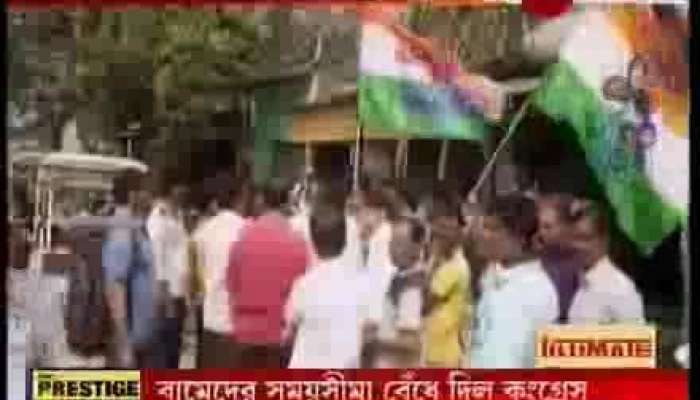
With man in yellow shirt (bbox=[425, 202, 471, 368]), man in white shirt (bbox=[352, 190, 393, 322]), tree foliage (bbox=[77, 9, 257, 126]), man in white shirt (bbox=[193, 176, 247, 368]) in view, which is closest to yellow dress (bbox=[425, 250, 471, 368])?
man in yellow shirt (bbox=[425, 202, 471, 368])

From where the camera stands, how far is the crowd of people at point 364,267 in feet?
15.1

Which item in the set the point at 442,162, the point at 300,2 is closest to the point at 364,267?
the point at 442,162

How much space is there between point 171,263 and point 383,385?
0.65 metres

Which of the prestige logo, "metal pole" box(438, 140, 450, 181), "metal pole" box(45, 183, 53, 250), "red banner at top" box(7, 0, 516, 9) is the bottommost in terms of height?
the prestige logo

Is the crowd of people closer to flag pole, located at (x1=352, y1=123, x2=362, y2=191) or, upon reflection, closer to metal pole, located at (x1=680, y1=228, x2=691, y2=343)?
flag pole, located at (x1=352, y1=123, x2=362, y2=191)

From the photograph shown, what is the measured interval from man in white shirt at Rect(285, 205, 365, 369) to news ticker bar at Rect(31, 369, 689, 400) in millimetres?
51

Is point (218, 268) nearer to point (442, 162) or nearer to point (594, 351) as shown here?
point (442, 162)

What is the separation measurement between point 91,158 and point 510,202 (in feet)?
3.66

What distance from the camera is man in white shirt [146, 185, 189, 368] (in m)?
4.61

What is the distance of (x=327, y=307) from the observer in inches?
181

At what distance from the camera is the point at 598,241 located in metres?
4.60

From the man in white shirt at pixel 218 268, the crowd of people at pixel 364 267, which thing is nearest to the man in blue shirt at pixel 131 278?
the crowd of people at pixel 364 267

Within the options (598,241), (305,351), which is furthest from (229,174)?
(598,241)

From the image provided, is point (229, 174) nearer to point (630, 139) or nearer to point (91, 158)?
Answer: point (91, 158)
